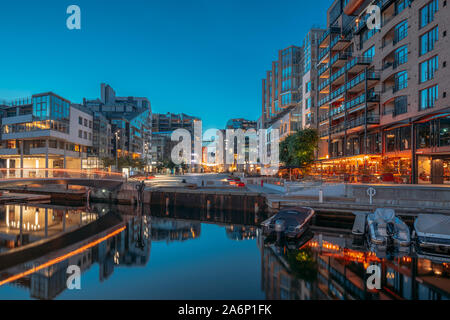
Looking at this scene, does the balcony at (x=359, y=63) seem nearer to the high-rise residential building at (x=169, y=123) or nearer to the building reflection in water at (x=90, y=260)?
the building reflection in water at (x=90, y=260)

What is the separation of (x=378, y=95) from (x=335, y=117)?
33.7 ft

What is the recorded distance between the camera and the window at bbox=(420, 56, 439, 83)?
29375mm

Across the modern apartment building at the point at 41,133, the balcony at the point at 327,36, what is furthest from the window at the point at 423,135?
the modern apartment building at the point at 41,133

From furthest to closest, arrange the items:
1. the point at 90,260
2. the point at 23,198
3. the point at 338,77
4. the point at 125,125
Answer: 1. the point at 125,125
2. the point at 338,77
3. the point at 23,198
4. the point at 90,260

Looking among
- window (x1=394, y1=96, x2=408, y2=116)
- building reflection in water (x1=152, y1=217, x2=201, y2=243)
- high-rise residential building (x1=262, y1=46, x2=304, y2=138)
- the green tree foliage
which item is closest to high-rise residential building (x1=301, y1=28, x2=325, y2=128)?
high-rise residential building (x1=262, y1=46, x2=304, y2=138)

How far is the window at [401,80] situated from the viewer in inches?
1314

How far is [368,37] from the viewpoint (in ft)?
135

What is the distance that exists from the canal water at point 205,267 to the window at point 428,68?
2298cm

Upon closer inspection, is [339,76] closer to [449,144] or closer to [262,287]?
[449,144]

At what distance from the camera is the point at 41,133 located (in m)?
54.3

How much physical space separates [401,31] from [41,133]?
218 feet

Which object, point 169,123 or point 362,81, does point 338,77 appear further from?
point 169,123

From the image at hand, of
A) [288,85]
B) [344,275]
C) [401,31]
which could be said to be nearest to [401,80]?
[401,31]
